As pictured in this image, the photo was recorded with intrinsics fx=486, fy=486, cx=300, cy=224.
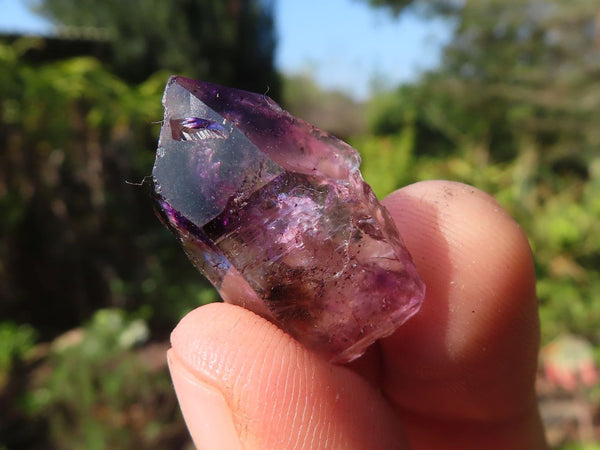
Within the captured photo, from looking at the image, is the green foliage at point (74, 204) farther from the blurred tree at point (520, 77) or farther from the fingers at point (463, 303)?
the blurred tree at point (520, 77)

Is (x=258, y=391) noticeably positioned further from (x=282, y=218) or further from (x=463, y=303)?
(x=463, y=303)

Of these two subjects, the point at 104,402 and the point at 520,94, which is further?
the point at 520,94

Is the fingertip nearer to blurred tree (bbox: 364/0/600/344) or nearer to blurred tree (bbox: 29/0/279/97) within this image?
blurred tree (bbox: 364/0/600/344)

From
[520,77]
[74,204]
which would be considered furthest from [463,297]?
[520,77]

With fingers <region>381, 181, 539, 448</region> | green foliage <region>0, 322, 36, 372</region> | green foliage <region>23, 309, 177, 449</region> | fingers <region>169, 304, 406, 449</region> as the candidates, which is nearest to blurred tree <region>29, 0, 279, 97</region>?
green foliage <region>0, 322, 36, 372</region>

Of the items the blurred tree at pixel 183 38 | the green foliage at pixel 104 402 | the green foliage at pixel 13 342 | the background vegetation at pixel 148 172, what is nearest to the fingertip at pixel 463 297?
the background vegetation at pixel 148 172

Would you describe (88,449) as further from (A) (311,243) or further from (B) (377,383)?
(A) (311,243)
